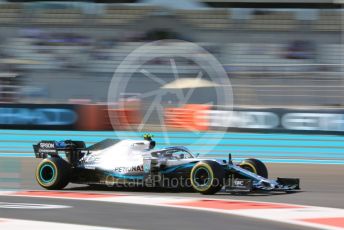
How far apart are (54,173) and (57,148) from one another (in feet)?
1.33

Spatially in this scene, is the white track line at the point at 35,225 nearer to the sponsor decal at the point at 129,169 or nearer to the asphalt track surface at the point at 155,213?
the asphalt track surface at the point at 155,213

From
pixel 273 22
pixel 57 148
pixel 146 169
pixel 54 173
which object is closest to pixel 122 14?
pixel 273 22

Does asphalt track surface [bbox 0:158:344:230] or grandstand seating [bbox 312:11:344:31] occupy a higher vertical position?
grandstand seating [bbox 312:11:344:31]

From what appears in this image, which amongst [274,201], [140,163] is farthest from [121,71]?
[274,201]

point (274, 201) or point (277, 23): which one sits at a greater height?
point (277, 23)

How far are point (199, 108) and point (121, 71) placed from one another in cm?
537

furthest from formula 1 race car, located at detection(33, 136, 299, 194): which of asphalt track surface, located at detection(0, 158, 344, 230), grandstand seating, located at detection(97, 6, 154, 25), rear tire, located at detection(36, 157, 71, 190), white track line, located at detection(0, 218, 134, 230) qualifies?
grandstand seating, located at detection(97, 6, 154, 25)

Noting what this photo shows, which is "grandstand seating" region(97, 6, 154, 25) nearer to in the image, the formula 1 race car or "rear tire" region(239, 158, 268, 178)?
the formula 1 race car

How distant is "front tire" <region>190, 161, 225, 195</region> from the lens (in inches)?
325

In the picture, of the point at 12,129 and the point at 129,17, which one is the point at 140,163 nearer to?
the point at 12,129

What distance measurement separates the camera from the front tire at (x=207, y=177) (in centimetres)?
826

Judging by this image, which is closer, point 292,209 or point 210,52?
point 292,209

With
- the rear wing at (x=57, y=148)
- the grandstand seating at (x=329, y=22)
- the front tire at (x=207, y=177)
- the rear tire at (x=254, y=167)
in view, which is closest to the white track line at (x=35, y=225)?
the front tire at (x=207, y=177)

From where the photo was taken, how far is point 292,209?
6969 millimetres
